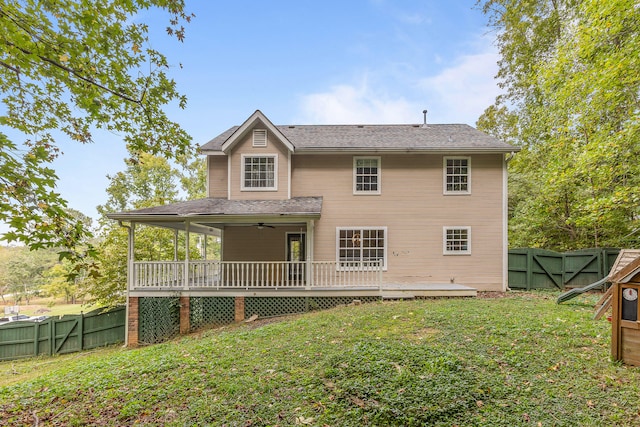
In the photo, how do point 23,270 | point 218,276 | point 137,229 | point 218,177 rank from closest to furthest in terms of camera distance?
point 218,276
point 218,177
point 137,229
point 23,270

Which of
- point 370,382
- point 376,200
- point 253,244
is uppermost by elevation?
point 376,200

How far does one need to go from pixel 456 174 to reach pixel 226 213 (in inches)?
359

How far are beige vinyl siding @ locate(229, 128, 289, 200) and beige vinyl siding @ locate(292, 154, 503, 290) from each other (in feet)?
1.56

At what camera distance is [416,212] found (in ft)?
40.0

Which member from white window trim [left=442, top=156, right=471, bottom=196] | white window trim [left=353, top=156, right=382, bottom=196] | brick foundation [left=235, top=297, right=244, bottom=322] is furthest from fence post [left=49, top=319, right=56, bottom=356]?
white window trim [left=442, top=156, right=471, bottom=196]

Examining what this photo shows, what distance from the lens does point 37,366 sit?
1026cm

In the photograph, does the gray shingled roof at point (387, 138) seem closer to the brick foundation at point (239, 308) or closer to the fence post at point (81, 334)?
the brick foundation at point (239, 308)

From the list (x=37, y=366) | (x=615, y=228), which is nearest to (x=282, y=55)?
(x=37, y=366)

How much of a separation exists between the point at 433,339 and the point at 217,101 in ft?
56.9

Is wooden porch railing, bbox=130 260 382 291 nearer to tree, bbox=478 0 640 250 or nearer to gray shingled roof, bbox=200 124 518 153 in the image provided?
gray shingled roof, bbox=200 124 518 153

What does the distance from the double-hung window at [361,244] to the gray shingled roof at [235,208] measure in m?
1.84

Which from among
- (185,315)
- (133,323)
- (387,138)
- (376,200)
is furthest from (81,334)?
(387,138)

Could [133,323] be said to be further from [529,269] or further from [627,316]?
[529,269]

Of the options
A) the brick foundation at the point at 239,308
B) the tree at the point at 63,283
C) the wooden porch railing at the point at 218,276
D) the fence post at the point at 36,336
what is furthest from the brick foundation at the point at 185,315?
the fence post at the point at 36,336
